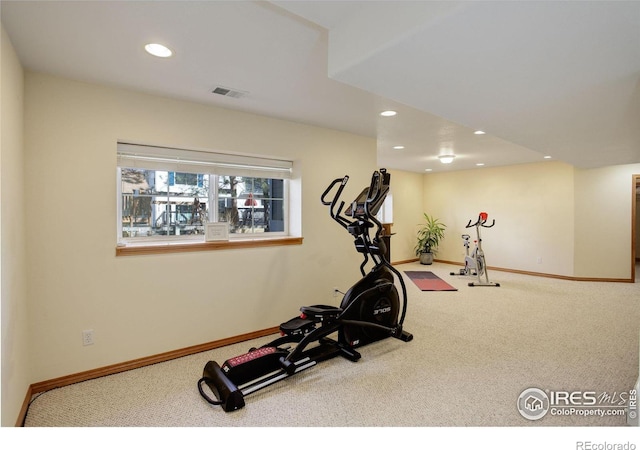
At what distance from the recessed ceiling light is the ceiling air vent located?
1.82 feet

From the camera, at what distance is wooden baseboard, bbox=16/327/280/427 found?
A: 7.41 ft

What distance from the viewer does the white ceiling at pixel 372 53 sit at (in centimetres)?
135

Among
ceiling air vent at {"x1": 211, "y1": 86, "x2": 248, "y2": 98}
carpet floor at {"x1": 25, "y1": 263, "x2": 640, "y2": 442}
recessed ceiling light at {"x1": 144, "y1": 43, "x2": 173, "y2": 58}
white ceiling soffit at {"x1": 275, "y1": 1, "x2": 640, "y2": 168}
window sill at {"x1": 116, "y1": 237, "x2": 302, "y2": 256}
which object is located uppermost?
ceiling air vent at {"x1": 211, "y1": 86, "x2": 248, "y2": 98}

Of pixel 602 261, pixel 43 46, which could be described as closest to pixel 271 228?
pixel 43 46

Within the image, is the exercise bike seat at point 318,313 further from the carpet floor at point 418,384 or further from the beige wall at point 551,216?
the beige wall at point 551,216

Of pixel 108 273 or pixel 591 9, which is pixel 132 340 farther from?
pixel 591 9

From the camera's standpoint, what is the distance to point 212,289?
3.03 m

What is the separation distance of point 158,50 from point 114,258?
5.21 feet

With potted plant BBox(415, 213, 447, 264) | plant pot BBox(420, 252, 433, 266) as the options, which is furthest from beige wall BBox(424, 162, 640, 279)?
plant pot BBox(420, 252, 433, 266)

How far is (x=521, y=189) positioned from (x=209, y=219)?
6.33m

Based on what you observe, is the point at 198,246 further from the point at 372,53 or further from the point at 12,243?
the point at 372,53

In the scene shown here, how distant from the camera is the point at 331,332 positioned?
2752 mm

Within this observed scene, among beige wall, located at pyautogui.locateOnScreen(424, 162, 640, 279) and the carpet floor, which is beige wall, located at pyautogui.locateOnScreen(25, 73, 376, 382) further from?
beige wall, located at pyautogui.locateOnScreen(424, 162, 640, 279)

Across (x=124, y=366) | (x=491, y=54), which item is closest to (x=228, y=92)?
(x=491, y=54)
